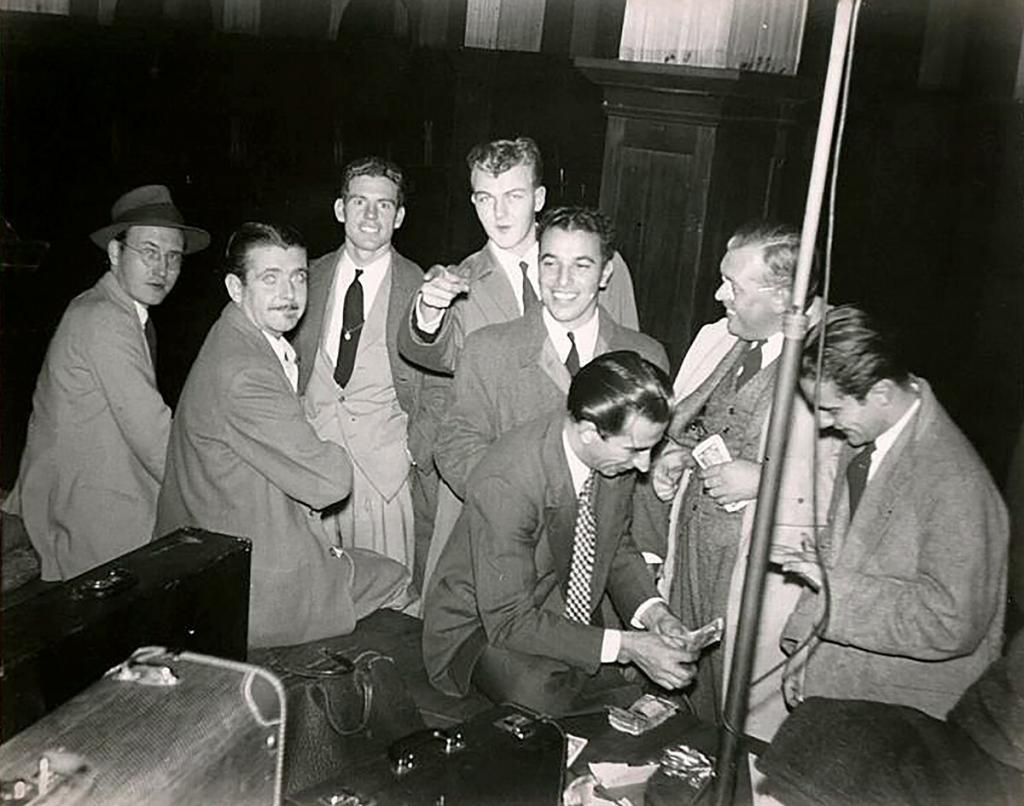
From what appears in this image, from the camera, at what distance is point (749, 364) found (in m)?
3.48

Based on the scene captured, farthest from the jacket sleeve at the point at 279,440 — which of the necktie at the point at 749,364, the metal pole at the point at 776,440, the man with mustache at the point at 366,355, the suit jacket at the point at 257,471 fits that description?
the metal pole at the point at 776,440

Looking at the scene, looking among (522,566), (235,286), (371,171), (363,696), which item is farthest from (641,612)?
(371,171)

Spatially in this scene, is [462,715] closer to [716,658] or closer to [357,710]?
[357,710]

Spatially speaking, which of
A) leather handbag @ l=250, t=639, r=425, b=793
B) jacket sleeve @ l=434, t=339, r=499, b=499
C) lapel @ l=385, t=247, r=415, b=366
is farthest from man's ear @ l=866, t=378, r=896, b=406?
lapel @ l=385, t=247, r=415, b=366

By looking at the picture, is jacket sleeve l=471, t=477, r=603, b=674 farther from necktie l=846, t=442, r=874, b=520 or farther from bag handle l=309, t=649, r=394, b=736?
necktie l=846, t=442, r=874, b=520

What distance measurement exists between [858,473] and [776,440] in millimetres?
1373

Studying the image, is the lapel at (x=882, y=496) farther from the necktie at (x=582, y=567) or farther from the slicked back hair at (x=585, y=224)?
the slicked back hair at (x=585, y=224)

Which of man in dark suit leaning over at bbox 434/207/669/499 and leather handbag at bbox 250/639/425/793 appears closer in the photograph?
leather handbag at bbox 250/639/425/793

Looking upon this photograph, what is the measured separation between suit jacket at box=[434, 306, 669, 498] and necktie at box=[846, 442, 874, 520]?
37.1 inches

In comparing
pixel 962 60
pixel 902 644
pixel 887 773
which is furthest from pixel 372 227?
pixel 962 60

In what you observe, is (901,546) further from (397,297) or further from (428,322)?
(397,297)

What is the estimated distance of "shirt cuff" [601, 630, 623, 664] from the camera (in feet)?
9.96

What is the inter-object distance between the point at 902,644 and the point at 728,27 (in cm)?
268

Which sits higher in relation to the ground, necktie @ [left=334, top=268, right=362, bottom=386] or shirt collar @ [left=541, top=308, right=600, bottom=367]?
shirt collar @ [left=541, top=308, right=600, bottom=367]
